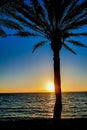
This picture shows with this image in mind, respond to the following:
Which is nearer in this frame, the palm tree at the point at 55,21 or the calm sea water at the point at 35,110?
the palm tree at the point at 55,21

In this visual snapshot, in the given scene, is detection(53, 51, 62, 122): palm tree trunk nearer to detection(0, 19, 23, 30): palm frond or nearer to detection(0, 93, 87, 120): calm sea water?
detection(0, 19, 23, 30): palm frond

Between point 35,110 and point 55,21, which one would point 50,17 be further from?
point 35,110

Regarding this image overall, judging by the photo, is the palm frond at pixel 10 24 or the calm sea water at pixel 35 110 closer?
the palm frond at pixel 10 24

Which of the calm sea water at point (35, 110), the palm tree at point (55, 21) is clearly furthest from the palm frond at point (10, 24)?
the calm sea water at point (35, 110)

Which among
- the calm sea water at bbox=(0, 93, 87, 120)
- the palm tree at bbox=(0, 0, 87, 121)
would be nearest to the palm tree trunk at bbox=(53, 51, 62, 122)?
the palm tree at bbox=(0, 0, 87, 121)

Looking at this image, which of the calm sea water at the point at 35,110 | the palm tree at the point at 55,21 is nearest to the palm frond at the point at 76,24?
the palm tree at the point at 55,21

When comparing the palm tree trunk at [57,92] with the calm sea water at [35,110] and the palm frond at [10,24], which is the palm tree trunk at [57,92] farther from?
the calm sea water at [35,110]

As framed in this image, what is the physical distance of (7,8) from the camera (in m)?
19.2

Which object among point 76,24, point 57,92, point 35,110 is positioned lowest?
point 57,92

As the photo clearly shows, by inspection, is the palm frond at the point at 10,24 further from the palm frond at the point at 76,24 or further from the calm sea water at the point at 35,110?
the calm sea water at the point at 35,110

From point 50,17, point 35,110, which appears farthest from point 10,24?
point 35,110

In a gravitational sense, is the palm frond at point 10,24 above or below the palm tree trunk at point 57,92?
above
